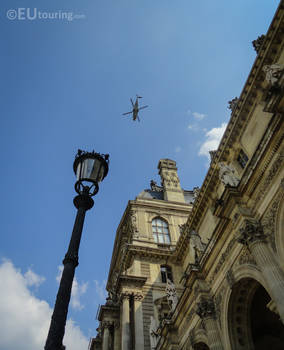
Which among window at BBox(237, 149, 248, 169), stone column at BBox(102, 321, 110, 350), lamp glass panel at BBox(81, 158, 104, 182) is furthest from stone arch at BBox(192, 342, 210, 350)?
lamp glass panel at BBox(81, 158, 104, 182)

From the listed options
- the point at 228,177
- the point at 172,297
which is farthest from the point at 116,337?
the point at 228,177

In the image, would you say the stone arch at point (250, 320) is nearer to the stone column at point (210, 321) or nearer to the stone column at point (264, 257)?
the stone column at point (210, 321)

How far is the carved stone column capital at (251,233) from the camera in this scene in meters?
12.2

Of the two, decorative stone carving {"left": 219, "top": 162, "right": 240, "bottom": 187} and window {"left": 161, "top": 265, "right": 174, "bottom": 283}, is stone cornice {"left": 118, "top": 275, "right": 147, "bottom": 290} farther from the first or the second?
decorative stone carving {"left": 219, "top": 162, "right": 240, "bottom": 187}

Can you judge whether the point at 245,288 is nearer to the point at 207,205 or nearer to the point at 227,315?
the point at 227,315

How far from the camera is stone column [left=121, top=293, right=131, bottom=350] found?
2198cm

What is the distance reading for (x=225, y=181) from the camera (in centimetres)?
1589

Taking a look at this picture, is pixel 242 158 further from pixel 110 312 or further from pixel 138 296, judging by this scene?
pixel 110 312

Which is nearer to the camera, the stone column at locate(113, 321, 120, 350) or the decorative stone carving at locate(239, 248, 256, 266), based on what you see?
the decorative stone carving at locate(239, 248, 256, 266)

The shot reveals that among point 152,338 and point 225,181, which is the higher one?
point 225,181

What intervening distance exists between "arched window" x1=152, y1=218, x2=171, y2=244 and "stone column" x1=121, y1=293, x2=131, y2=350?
8.50 metres

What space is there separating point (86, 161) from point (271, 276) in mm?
8545

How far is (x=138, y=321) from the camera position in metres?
23.5

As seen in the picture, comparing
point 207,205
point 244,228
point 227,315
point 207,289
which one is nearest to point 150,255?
point 207,205
